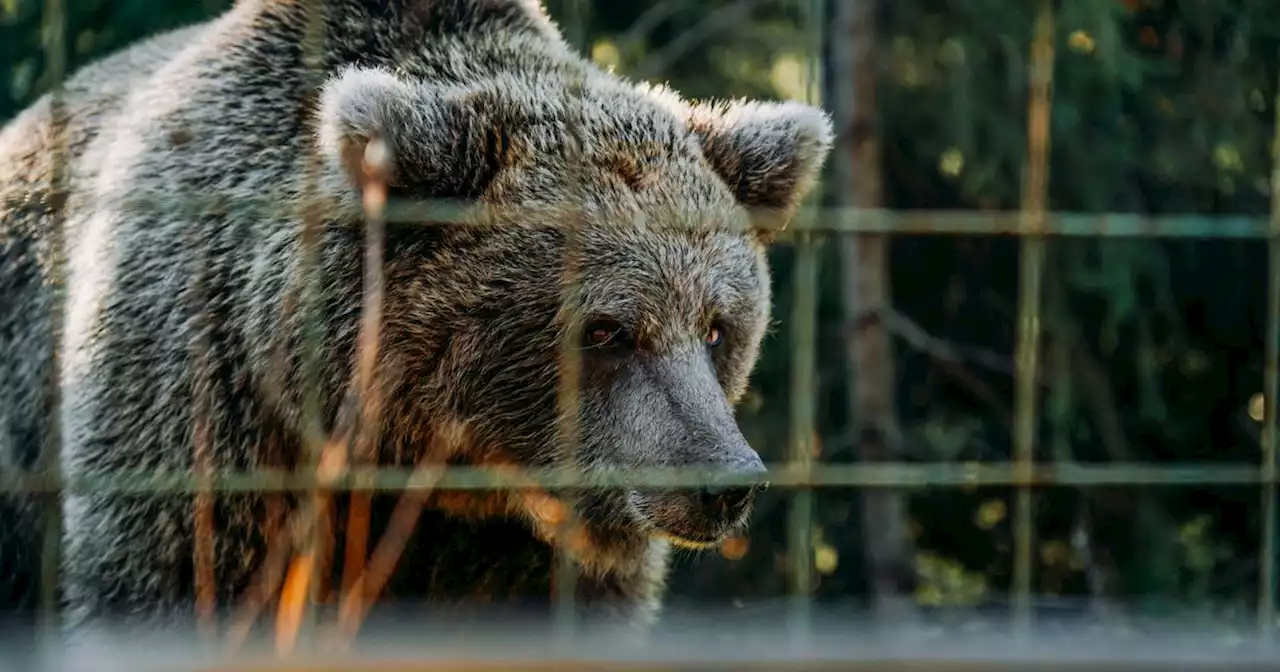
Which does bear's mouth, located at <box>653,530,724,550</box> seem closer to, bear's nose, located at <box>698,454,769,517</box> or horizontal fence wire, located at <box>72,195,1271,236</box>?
bear's nose, located at <box>698,454,769,517</box>

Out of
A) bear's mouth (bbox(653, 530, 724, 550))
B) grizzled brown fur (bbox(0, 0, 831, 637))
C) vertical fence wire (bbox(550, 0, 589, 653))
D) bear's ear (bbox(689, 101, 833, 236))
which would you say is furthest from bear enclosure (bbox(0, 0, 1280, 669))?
bear's mouth (bbox(653, 530, 724, 550))

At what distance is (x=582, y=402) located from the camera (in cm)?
353

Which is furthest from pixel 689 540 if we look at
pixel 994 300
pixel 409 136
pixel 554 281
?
pixel 994 300

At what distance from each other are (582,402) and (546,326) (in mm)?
189

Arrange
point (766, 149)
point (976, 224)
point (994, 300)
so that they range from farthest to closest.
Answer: point (994, 300) < point (766, 149) < point (976, 224)

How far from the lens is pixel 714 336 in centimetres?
364

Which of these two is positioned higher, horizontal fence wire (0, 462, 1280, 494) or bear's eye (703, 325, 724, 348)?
bear's eye (703, 325, 724, 348)

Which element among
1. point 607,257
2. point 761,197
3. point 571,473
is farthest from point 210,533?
point 761,197

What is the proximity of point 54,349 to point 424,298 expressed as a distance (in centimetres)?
88

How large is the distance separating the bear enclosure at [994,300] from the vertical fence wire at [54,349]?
1916mm

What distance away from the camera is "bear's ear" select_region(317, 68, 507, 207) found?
332 cm

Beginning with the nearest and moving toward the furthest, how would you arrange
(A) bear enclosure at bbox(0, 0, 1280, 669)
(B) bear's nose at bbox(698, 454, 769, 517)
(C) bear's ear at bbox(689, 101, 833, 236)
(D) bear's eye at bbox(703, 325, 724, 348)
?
(B) bear's nose at bbox(698, 454, 769, 517) < (D) bear's eye at bbox(703, 325, 724, 348) < (C) bear's ear at bbox(689, 101, 833, 236) < (A) bear enclosure at bbox(0, 0, 1280, 669)

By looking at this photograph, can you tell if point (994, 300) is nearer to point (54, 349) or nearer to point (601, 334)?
point (601, 334)

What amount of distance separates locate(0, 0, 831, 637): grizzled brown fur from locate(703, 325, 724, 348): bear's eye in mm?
10
